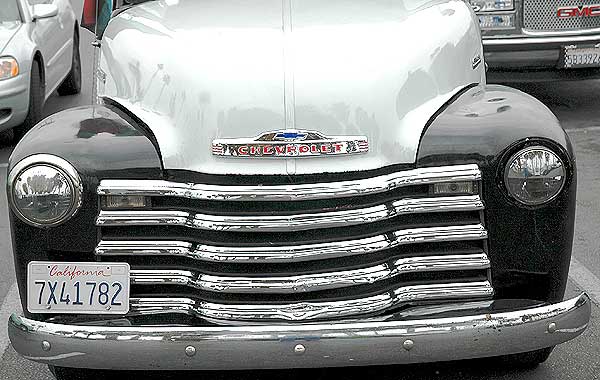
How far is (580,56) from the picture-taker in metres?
9.40

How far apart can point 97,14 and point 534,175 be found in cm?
250

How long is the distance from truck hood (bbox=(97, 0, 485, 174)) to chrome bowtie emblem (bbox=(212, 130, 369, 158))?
23 mm

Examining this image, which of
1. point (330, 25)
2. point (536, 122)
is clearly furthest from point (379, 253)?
point (330, 25)

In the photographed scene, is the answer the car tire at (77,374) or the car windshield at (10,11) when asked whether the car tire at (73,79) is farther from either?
the car tire at (77,374)

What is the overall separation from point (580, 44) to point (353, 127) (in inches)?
225

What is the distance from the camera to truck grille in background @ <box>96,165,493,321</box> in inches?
154

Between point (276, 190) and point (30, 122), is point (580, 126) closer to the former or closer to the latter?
point (30, 122)

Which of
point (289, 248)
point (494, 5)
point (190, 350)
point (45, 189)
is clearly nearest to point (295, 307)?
point (289, 248)

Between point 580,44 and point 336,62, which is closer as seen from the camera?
point 336,62

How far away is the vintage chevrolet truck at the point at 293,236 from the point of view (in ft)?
12.4

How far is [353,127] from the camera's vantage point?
4152 mm

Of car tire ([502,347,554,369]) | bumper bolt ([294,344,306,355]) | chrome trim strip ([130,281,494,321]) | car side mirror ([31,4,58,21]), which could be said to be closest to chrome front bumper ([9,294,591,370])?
bumper bolt ([294,344,306,355])

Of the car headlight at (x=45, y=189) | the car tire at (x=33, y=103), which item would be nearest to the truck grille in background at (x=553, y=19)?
the car tire at (x=33, y=103)

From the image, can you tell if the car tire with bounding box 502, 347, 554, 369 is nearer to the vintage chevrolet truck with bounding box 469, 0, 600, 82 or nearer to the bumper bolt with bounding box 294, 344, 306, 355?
the bumper bolt with bounding box 294, 344, 306, 355
